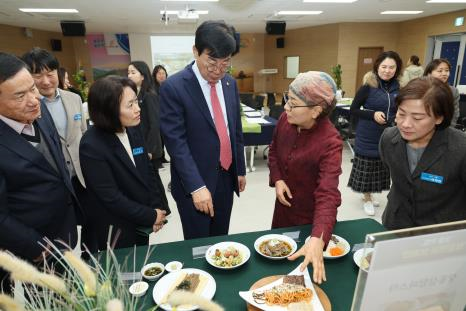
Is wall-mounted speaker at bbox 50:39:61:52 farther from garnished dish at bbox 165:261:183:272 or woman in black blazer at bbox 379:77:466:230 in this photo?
woman in black blazer at bbox 379:77:466:230

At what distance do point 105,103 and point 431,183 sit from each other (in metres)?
1.54

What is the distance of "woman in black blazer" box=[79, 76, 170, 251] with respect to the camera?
1486 millimetres

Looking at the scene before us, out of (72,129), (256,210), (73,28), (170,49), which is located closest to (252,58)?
(170,49)

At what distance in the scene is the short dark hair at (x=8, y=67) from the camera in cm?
119

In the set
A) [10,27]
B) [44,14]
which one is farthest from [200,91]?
[10,27]

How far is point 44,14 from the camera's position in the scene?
773cm

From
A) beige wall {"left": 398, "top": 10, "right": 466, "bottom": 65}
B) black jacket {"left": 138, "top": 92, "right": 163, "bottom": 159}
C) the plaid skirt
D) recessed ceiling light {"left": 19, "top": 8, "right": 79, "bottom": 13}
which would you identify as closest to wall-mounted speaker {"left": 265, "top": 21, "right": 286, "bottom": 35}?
beige wall {"left": 398, "top": 10, "right": 466, "bottom": 65}

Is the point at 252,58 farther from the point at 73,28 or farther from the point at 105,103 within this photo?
the point at 105,103

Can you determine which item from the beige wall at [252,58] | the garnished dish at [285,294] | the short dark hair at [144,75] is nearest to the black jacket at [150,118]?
the short dark hair at [144,75]

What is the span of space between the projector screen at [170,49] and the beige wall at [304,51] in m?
3.53

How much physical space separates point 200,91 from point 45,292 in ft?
4.08

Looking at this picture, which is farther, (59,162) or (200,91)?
(200,91)

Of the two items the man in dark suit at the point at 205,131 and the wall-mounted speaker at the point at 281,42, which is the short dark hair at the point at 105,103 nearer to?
the man in dark suit at the point at 205,131

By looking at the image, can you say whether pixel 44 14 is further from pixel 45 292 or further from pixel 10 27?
pixel 45 292
